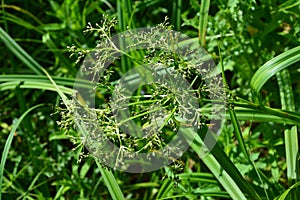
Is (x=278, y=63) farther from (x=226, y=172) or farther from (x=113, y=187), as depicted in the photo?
(x=113, y=187)

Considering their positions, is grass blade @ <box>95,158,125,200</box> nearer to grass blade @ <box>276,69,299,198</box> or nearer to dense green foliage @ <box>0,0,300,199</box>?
dense green foliage @ <box>0,0,300,199</box>

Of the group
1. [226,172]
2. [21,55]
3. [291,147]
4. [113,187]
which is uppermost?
[21,55]

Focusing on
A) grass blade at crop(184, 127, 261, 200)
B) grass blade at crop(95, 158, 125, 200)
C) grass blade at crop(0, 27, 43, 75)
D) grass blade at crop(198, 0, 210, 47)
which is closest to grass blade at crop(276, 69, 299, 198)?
grass blade at crop(184, 127, 261, 200)

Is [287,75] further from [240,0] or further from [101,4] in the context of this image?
[101,4]

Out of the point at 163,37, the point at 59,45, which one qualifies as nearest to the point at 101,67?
the point at 163,37

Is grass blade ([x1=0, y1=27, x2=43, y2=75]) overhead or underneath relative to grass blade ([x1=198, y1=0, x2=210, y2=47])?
underneath

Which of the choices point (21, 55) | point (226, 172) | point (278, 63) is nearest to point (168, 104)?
point (226, 172)

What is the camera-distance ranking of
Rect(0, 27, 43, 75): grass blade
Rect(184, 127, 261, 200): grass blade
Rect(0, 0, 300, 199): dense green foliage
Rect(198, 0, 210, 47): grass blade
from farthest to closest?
Rect(0, 27, 43, 75): grass blade, Rect(198, 0, 210, 47): grass blade, Rect(0, 0, 300, 199): dense green foliage, Rect(184, 127, 261, 200): grass blade

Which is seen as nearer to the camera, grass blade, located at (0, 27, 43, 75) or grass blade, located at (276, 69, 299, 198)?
grass blade, located at (276, 69, 299, 198)
